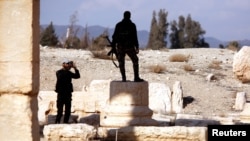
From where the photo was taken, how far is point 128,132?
11.7 metres

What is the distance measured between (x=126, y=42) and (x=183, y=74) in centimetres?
1335

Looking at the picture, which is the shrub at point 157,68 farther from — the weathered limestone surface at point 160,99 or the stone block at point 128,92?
the stone block at point 128,92

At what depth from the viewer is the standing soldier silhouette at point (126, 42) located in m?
13.9

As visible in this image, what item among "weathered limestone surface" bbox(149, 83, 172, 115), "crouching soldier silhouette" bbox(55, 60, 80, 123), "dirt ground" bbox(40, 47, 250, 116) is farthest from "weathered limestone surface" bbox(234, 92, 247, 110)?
"crouching soldier silhouette" bbox(55, 60, 80, 123)

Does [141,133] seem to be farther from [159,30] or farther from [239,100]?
[159,30]

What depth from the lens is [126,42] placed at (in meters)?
13.9

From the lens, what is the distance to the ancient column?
8406 millimetres

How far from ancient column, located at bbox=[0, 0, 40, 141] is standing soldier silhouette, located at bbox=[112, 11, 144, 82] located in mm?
5561

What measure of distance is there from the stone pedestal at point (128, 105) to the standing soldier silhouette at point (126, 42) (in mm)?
297

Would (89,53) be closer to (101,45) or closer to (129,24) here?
(101,45)

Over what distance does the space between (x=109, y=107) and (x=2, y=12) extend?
5.71 m

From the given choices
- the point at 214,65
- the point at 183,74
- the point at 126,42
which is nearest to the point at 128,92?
the point at 126,42

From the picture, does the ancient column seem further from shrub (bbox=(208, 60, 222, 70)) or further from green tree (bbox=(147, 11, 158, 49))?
green tree (bbox=(147, 11, 158, 49))

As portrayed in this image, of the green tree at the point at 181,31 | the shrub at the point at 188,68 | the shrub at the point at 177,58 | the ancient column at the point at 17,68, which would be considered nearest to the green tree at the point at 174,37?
the green tree at the point at 181,31
